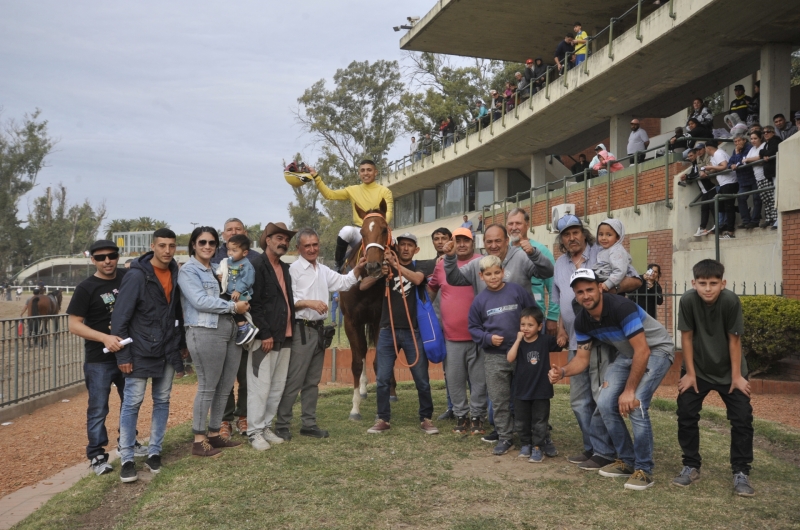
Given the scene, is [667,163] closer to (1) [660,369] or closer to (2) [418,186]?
(1) [660,369]

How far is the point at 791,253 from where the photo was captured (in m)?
11.0

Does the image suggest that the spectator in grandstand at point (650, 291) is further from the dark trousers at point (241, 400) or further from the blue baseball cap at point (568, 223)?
the dark trousers at point (241, 400)

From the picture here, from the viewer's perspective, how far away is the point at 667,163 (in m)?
15.6

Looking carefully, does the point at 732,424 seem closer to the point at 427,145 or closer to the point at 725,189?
the point at 725,189

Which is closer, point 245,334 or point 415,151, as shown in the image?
point 245,334

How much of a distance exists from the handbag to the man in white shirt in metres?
0.75

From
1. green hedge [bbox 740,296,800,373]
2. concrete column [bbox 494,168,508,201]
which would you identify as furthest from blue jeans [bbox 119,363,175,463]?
concrete column [bbox 494,168,508,201]

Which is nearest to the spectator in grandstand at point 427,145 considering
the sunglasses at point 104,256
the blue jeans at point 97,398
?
the sunglasses at point 104,256

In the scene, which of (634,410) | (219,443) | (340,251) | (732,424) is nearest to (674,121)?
(340,251)

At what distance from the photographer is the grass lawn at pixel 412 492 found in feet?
15.0

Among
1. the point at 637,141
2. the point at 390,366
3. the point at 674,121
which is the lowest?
the point at 390,366

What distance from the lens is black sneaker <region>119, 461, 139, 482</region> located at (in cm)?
569

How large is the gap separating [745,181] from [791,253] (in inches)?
75.0

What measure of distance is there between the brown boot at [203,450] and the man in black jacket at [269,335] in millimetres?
368
